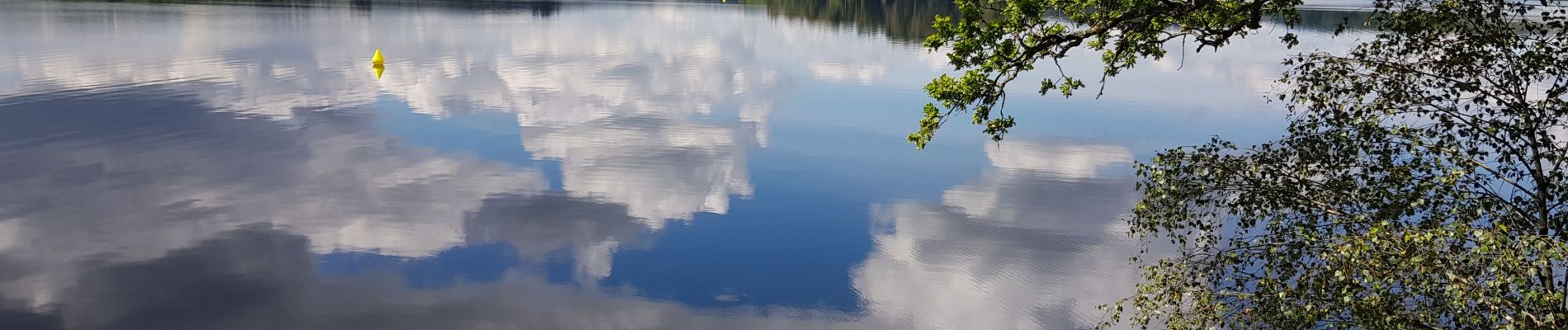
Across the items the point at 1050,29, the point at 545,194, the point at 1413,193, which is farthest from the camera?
the point at 545,194

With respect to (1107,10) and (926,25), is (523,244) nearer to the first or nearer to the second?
(1107,10)

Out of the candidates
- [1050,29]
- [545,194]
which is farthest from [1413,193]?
[545,194]

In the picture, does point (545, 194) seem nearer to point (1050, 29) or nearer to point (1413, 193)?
point (1050, 29)

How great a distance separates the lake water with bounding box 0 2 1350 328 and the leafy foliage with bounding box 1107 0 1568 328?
10270mm

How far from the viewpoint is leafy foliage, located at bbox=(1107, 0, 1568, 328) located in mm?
10891

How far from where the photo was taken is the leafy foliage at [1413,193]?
35.7 ft

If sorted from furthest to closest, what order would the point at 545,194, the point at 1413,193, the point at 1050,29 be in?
the point at 545,194
the point at 1050,29
the point at 1413,193

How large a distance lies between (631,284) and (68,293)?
11.8m

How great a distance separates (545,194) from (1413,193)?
29.1 metres

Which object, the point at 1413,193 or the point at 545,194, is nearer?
the point at 1413,193

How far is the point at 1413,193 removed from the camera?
40.3ft

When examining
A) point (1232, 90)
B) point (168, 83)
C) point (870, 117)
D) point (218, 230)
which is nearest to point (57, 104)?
point (168, 83)

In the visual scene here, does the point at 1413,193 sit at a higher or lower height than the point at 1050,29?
lower

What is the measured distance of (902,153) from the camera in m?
47.9
